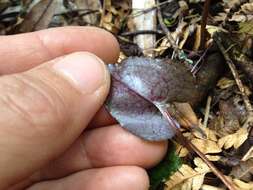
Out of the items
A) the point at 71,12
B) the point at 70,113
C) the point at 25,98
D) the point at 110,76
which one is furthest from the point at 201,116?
the point at 71,12

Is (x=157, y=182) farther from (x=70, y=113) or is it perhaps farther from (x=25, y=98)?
(x=25, y=98)

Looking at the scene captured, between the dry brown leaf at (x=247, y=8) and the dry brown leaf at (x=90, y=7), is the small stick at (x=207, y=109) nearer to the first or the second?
the dry brown leaf at (x=247, y=8)

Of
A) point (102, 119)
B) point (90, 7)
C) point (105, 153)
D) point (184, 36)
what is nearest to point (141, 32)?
point (184, 36)

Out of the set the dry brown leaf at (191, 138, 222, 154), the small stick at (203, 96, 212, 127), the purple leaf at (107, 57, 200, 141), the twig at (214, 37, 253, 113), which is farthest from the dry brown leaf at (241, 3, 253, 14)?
the dry brown leaf at (191, 138, 222, 154)

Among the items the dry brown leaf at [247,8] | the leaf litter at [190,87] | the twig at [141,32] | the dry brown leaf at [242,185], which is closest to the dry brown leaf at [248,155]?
the leaf litter at [190,87]

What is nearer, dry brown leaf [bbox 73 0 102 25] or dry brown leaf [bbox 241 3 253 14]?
dry brown leaf [bbox 241 3 253 14]

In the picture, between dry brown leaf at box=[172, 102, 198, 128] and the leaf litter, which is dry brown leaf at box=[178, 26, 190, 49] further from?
dry brown leaf at box=[172, 102, 198, 128]

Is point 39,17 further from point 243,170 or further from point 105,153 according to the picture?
point 243,170
